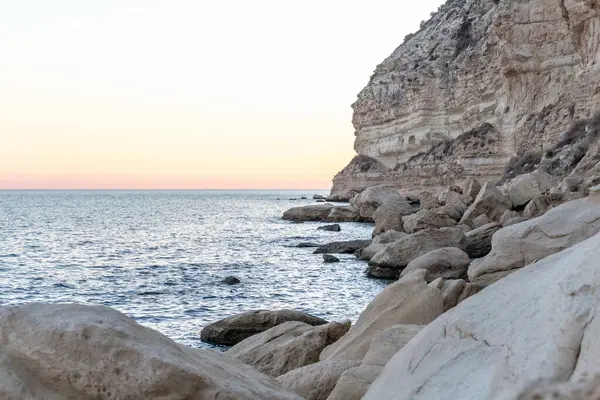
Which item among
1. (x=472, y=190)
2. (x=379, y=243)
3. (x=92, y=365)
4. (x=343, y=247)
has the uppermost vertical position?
(x=472, y=190)

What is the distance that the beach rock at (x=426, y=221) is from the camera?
2694 centimetres

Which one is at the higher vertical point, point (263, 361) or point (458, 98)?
point (458, 98)

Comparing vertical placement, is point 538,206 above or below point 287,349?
above

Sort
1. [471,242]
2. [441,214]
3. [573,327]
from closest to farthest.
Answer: [573,327], [471,242], [441,214]

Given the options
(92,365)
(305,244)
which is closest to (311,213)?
(305,244)

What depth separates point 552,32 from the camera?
142 ft

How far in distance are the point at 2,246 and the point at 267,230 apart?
1826 centimetres

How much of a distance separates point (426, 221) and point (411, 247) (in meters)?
7.79

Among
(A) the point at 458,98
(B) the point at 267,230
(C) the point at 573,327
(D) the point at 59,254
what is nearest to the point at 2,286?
(D) the point at 59,254

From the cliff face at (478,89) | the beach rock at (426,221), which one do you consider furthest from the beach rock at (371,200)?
the beach rock at (426,221)

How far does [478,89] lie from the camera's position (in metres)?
54.6

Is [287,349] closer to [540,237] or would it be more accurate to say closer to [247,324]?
[247,324]

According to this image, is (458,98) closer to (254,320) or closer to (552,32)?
(552,32)

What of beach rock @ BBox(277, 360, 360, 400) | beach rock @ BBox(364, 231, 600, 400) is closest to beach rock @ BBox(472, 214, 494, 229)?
beach rock @ BBox(277, 360, 360, 400)
